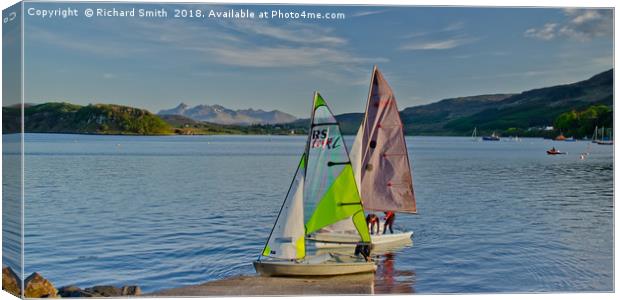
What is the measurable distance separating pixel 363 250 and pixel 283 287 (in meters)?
3.82

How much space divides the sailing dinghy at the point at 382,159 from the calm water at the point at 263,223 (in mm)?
1801

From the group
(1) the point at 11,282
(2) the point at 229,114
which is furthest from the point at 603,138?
(1) the point at 11,282

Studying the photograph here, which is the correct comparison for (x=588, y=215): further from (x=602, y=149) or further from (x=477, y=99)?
(x=477, y=99)

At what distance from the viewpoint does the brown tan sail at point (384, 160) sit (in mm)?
28125

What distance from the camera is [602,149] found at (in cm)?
2545

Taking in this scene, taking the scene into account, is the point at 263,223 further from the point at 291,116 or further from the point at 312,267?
the point at 312,267

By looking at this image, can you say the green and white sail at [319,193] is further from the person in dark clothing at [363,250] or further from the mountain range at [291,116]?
the mountain range at [291,116]

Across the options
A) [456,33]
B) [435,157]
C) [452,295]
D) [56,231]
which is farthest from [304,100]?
[435,157]

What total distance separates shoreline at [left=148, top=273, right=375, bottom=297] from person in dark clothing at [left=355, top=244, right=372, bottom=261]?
1.06 m

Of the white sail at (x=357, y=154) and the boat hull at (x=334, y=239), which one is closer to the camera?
the boat hull at (x=334, y=239)

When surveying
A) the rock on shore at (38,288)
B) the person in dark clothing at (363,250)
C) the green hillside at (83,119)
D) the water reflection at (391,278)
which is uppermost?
the green hillside at (83,119)

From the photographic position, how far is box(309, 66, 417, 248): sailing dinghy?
1091 inches

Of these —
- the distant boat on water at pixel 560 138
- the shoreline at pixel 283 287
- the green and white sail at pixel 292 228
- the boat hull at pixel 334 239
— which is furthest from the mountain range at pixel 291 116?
the shoreline at pixel 283 287

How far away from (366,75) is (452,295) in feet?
26.1
